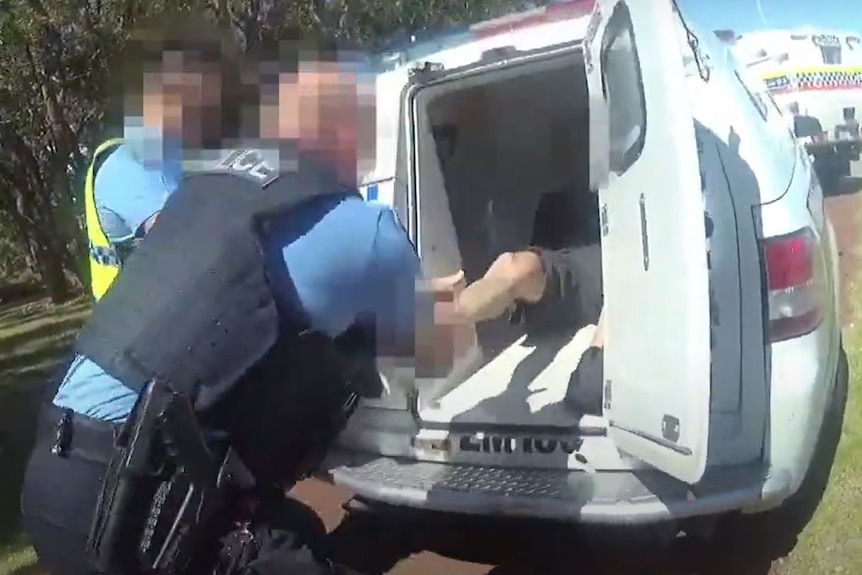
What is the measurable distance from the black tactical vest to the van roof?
6.37ft

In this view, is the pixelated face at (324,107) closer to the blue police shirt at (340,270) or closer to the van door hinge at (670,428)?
the blue police shirt at (340,270)

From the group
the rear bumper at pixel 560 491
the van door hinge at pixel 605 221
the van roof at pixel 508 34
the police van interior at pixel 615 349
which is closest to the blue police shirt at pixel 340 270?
the police van interior at pixel 615 349

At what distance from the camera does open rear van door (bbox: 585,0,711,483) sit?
9.34ft

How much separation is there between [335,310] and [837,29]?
2.72 metres

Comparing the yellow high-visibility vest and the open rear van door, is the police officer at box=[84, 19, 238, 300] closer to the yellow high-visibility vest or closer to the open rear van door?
the yellow high-visibility vest

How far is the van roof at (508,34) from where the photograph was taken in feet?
13.4

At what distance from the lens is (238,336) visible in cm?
208

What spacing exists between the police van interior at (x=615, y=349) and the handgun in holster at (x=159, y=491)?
497 millimetres

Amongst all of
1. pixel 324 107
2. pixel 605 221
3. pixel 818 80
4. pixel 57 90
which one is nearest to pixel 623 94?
pixel 605 221

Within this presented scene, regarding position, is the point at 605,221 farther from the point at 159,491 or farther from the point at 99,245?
the point at 159,491

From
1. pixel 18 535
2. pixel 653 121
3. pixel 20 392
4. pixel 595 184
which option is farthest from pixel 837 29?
pixel 20 392

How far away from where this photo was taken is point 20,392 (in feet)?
25.3

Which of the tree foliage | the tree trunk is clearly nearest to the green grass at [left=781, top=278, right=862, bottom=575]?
the tree foliage

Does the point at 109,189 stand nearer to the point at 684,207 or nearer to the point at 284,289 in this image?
the point at 284,289
